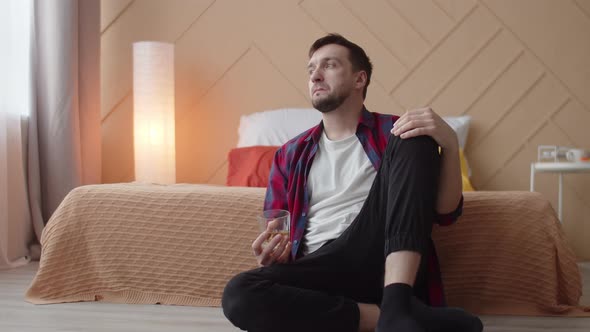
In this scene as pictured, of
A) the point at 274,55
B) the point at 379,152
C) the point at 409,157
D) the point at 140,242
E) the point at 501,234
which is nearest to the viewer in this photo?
the point at 409,157

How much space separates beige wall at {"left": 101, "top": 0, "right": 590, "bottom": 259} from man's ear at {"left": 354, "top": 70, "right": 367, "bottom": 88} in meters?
1.57

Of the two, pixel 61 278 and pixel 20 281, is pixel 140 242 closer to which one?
pixel 61 278

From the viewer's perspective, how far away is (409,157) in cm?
149

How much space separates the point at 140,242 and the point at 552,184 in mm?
2247

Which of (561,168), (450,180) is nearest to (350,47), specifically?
(450,180)

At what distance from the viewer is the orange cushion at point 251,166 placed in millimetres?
2762

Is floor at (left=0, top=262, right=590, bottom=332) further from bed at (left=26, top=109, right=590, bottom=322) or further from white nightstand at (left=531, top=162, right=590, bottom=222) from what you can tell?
white nightstand at (left=531, top=162, right=590, bottom=222)

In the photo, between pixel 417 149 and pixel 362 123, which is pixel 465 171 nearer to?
pixel 362 123

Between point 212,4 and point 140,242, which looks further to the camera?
point 212,4

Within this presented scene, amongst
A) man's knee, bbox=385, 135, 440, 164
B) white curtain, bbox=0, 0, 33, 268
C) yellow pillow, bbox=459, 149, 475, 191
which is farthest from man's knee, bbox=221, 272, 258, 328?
white curtain, bbox=0, 0, 33, 268

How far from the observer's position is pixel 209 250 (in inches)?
81.7

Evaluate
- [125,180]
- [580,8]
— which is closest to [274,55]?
[125,180]

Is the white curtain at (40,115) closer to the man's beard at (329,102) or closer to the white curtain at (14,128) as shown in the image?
the white curtain at (14,128)

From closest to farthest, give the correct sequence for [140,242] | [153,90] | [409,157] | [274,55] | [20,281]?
[409,157]
[140,242]
[20,281]
[153,90]
[274,55]
